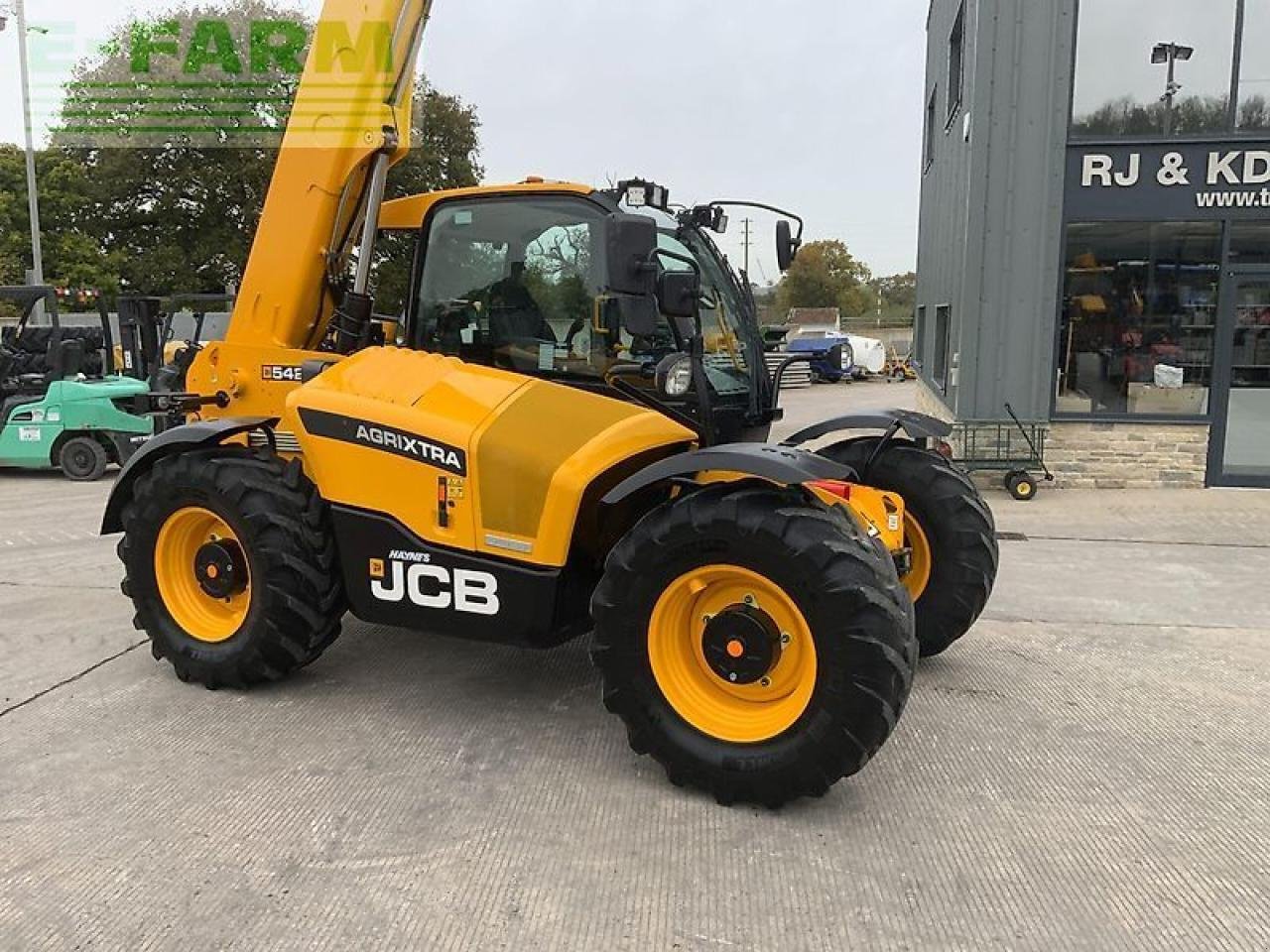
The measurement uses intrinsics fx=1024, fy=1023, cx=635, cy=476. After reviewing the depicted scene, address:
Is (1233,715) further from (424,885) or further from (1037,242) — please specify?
(1037,242)

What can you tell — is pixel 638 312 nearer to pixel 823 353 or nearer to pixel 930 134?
pixel 930 134

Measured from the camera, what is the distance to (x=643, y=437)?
401cm

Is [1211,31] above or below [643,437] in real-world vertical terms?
above

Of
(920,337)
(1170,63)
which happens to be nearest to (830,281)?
(920,337)

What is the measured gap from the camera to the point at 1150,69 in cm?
956

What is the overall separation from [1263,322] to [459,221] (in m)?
8.56

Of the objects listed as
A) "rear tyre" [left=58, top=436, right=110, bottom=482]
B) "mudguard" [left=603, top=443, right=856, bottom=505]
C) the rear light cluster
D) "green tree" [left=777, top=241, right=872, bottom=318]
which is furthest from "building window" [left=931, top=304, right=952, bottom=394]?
"green tree" [left=777, top=241, right=872, bottom=318]

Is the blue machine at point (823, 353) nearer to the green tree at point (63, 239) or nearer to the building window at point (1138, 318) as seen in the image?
the building window at point (1138, 318)

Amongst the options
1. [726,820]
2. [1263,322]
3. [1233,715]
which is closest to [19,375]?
[726,820]

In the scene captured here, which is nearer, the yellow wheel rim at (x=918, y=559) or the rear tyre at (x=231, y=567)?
the rear tyre at (x=231, y=567)

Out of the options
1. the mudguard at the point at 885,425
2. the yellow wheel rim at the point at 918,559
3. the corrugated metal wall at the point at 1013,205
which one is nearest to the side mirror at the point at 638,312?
the mudguard at the point at 885,425

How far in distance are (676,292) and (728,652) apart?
131cm

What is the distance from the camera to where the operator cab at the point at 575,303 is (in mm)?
4199

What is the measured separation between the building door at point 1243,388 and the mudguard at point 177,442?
29.2 feet
